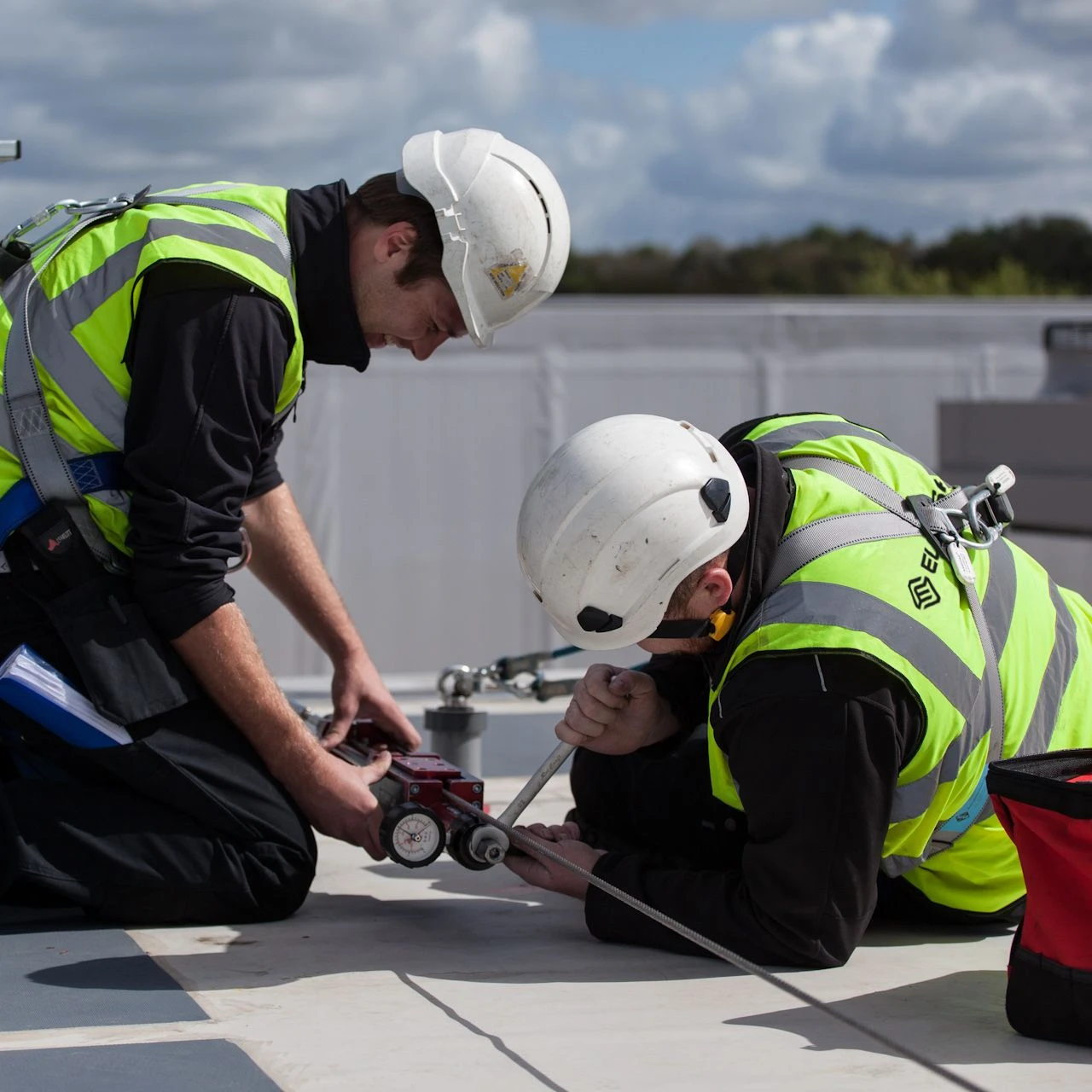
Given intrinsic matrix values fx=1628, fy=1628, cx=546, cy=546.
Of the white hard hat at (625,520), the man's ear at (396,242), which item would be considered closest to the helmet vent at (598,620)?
the white hard hat at (625,520)

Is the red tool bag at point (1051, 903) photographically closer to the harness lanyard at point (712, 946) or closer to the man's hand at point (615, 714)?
the harness lanyard at point (712, 946)

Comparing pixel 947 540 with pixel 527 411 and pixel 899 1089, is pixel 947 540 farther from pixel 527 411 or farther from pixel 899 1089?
pixel 527 411

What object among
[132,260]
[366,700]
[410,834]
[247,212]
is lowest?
[410,834]

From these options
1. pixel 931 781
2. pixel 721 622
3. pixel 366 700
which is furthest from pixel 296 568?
pixel 931 781

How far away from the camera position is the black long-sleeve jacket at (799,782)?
2.69m

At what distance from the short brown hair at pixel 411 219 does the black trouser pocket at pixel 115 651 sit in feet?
2.90

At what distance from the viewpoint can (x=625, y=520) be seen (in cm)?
278

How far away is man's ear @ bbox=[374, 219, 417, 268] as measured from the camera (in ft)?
11.1

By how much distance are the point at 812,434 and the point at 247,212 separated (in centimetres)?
124

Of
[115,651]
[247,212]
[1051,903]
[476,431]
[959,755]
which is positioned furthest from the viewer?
[476,431]

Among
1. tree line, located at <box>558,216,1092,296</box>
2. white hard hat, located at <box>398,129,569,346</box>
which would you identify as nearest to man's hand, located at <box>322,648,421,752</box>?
white hard hat, located at <box>398,129,569,346</box>

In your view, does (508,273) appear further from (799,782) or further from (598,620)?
(799,782)

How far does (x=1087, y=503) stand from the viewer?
344 inches

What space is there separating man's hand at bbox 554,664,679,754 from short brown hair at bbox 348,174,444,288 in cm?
90
